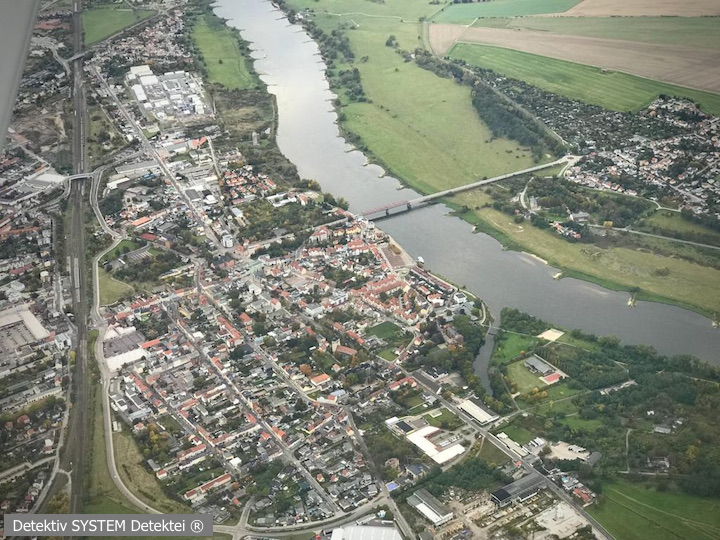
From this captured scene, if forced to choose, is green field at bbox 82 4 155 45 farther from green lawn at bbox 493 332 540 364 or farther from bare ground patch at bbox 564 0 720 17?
green lawn at bbox 493 332 540 364

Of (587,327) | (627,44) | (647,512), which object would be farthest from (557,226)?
(627,44)

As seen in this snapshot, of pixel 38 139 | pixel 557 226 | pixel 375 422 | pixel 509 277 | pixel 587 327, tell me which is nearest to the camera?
pixel 375 422

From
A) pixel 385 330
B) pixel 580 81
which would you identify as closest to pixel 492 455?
pixel 385 330

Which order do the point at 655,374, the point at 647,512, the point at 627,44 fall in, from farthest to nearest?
the point at 627,44 < the point at 655,374 < the point at 647,512

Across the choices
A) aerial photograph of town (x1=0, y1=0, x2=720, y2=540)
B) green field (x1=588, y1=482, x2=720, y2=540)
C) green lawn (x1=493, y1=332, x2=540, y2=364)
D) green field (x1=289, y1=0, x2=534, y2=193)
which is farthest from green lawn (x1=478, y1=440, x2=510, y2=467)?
green field (x1=289, y1=0, x2=534, y2=193)

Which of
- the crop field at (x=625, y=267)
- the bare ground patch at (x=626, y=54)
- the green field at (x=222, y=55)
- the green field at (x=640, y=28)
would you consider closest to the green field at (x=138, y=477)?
the crop field at (x=625, y=267)

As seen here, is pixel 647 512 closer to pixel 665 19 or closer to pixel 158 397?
pixel 158 397
